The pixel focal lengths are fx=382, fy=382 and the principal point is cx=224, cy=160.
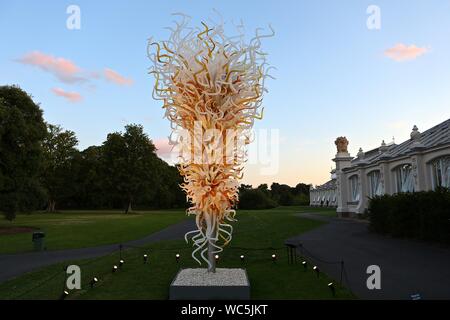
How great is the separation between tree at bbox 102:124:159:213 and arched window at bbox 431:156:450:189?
47.0 meters

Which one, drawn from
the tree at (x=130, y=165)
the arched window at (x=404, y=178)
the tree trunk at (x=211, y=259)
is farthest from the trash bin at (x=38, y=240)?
the tree at (x=130, y=165)

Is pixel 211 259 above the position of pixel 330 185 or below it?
below

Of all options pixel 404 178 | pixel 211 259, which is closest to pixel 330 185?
pixel 404 178

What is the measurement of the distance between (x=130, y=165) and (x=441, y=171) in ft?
162

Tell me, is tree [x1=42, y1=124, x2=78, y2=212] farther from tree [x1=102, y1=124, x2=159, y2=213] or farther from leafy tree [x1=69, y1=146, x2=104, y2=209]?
tree [x1=102, y1=124, x2=159, y2=213]

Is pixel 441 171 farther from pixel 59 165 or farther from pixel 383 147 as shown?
pixel 59 165

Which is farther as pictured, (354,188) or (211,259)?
(354,188)

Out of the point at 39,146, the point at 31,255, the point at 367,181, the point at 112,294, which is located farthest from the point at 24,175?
the point at 367,181

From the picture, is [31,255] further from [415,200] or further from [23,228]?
[415,200]

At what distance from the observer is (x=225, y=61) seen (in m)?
9.91

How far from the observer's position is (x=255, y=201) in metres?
82.1

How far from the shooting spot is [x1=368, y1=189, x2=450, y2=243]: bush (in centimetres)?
1741

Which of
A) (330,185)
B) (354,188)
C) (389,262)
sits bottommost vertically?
(389,262)
